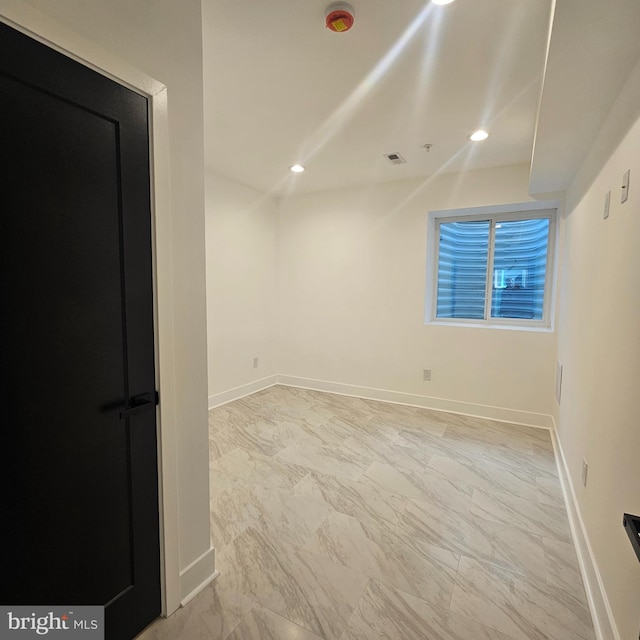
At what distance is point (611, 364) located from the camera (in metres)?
1.55

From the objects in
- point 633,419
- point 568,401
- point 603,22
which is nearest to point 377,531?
point 633,419

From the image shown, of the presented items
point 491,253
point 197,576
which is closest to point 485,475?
point 197,576

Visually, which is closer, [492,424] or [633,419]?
[633,419]

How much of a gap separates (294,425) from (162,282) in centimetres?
254

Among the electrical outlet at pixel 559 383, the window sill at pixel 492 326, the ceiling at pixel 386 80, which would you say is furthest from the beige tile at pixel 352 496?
the ceiling at pixel 386 80

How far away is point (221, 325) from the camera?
4152 millimetres

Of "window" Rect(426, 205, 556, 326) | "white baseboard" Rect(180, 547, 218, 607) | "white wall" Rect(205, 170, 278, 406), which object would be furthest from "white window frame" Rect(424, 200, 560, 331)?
"white baseboard" Rect(180, 547, 218, 607)

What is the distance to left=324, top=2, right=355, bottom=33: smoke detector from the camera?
1.55 m

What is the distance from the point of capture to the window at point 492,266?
12.4 feet

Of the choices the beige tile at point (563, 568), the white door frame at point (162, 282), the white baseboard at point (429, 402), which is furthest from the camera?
the white baseboard at point (429, 402)

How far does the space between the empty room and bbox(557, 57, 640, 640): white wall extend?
0.02m

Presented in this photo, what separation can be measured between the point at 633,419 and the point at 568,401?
1.54 meters

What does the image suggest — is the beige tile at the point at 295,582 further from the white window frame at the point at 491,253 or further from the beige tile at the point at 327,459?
the white window frame at the point at 491,253

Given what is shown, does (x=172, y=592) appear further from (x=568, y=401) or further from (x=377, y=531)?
(x=568, y=401)
